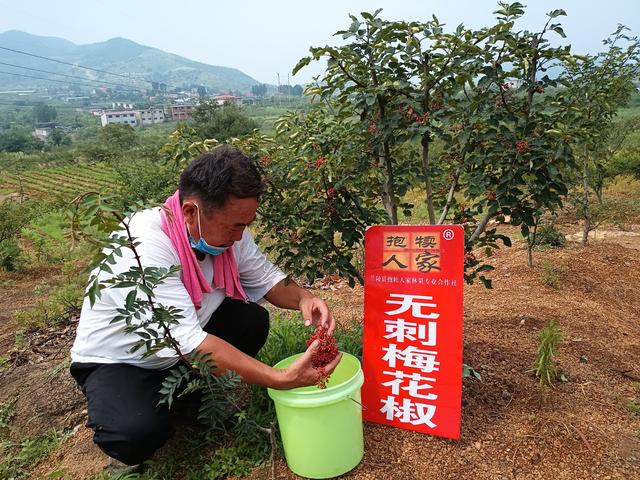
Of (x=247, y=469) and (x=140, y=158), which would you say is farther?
(x=140, y=158)

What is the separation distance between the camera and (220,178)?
5.99ft

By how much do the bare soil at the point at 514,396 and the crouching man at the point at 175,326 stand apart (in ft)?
1.57

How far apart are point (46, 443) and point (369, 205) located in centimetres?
215

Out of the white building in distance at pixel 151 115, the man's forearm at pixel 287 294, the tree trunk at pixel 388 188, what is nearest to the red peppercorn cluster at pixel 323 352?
the man's forearm at pixel 287 294

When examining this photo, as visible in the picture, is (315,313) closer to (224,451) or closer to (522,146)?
(224,451)

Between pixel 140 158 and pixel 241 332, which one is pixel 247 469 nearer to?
pixel 241 332

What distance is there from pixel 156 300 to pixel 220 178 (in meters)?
0.54

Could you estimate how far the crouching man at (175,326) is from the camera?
1.78 metres

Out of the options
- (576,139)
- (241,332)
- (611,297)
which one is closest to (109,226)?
(241,332)

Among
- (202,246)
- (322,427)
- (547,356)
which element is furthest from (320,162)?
(547,356)

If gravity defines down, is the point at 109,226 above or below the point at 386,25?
below

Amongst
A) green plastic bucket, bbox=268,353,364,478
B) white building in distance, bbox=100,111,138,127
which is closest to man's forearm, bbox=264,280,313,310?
green plastic bucket, bbox=268,353,364,478

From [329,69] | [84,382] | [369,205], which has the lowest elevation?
[84,382]

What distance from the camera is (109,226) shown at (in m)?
1.30
